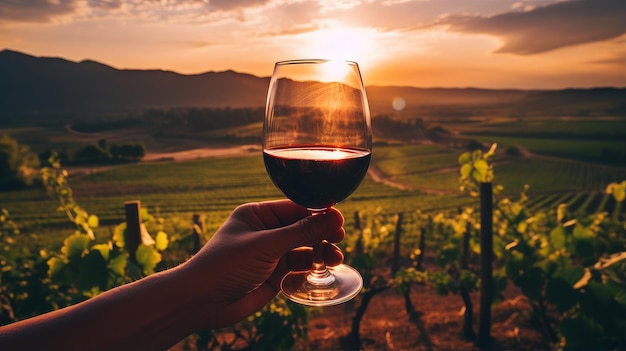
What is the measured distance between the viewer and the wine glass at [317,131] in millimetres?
1334

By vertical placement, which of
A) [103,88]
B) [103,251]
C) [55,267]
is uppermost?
[103,88]

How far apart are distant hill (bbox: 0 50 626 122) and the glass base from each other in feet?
376

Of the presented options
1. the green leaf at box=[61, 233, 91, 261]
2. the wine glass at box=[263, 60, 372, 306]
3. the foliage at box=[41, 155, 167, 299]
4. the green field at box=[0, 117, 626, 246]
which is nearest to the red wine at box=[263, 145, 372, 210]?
the wine glass at box=[263, 60, 372, 306]

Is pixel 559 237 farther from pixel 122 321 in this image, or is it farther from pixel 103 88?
pixel 103 88

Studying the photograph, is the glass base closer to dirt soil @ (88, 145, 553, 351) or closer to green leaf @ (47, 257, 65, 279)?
green leaf @ (47, 257, 65, 279)

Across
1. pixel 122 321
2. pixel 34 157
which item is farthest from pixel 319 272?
pixel 34 157

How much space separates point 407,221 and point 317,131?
1775 cm

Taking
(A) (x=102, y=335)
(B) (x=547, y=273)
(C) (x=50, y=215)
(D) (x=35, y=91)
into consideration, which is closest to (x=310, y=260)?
(A) (x=102, y=335)

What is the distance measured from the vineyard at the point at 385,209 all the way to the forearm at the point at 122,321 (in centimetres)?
243

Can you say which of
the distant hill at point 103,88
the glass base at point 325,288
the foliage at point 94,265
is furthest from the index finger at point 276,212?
the distant hill at point 103,88

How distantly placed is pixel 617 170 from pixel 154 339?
185 feet

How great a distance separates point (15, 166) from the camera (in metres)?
45.4

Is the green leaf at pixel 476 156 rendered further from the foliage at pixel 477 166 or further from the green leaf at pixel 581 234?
the green leaf at pixel 581 234

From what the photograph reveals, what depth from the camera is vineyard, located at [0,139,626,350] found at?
5141 mm
